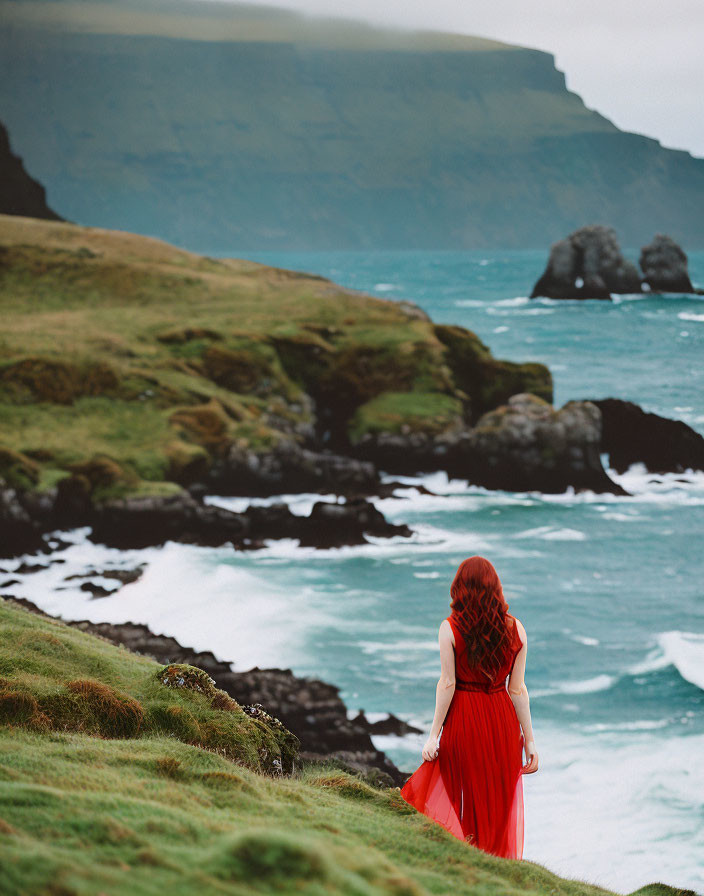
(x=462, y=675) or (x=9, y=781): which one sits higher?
(x=462, y=675)

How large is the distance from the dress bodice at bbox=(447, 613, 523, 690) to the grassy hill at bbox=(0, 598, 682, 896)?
192cm

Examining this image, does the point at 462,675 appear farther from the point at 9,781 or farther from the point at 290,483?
the point at 290,483

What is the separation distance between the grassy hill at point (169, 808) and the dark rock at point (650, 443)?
49.0m

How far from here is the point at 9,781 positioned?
9.31 m

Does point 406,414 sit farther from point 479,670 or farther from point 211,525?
point 479,670

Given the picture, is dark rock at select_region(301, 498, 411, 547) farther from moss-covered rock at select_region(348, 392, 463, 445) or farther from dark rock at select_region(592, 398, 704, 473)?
dark rock at select_region(592, 398, 704, 473)

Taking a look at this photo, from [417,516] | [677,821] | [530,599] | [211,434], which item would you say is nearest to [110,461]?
[211,434]

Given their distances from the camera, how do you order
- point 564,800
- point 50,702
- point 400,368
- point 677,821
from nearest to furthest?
point 50,702, point 677,821, point 564,800, point 400,368

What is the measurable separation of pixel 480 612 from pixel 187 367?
52.5 metres

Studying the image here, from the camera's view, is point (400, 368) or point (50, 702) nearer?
point (50, 702)

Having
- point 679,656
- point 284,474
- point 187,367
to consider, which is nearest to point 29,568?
point 284,474

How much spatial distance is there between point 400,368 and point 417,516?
16.5 meters

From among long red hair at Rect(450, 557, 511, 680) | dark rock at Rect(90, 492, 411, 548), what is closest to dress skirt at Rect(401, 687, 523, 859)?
long red hair at Rect(450, 557, 511, 680)

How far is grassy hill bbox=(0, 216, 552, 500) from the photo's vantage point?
49719 millimetres
